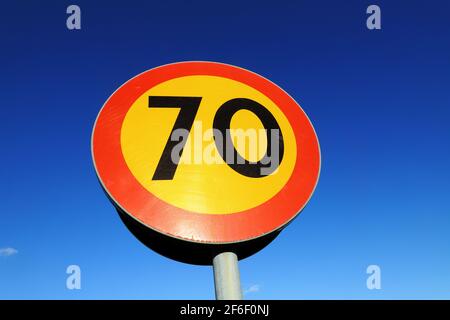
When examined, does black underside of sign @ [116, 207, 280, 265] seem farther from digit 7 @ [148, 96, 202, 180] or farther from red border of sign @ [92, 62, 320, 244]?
digit 7 @ [148, 96, 202, 180]

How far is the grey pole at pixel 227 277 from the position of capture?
142cm

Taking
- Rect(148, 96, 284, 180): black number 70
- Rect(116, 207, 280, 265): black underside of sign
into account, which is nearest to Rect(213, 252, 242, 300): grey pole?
Rect(116, 207, 280, 265): black underside of sign

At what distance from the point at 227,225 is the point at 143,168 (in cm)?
40

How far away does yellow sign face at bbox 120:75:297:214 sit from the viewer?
1.52 m

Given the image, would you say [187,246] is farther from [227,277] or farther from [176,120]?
[176,120]

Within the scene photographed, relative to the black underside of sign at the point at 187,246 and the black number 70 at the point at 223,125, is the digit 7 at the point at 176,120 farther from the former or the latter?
the black underside of sign at the point at 187,246

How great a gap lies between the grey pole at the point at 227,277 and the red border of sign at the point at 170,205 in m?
0.10

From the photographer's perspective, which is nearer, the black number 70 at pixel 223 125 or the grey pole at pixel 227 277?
the grey pole at pixel 227 277

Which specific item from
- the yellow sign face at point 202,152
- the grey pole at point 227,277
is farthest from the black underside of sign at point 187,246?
the yellow sign face at point 202,152

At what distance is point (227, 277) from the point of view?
4.81ft

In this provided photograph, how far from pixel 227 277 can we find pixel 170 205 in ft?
1.15

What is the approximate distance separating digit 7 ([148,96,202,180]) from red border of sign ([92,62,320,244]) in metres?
0.09

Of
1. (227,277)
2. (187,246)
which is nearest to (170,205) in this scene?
(187,246)
